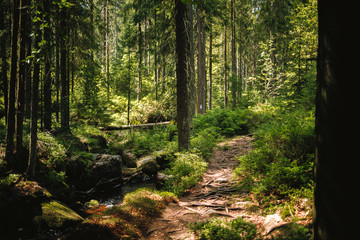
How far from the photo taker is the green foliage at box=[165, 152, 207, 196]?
713 centimetres

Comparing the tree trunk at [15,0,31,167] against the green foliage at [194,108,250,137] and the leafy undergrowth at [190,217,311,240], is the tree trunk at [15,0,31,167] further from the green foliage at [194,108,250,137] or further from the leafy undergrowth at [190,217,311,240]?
the green foliage at [194,108,250,137]

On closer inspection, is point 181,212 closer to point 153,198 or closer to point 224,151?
point 153,198

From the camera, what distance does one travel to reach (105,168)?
1038 cm

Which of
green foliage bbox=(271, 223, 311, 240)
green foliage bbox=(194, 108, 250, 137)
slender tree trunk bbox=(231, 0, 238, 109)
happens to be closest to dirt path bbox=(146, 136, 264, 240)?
green foliage bbox=(271, 223, 311, 240)

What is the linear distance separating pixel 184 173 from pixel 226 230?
13.0 ft

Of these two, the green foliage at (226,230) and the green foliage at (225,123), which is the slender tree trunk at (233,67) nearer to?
the green foliage at (225,123)

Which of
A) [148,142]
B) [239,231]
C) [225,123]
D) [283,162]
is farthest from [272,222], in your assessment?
[148,142]

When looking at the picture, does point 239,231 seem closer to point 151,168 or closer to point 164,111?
point 164,111

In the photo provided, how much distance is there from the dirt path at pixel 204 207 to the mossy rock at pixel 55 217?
2.60 m

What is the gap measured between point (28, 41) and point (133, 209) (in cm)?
634

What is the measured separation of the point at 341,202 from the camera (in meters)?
1.64

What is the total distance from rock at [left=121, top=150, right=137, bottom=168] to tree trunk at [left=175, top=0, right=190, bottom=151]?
4898 millimetres

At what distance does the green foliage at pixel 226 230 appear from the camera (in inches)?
140

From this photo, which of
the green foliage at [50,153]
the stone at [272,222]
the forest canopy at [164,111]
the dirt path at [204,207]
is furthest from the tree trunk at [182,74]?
the stone at [272,222]
